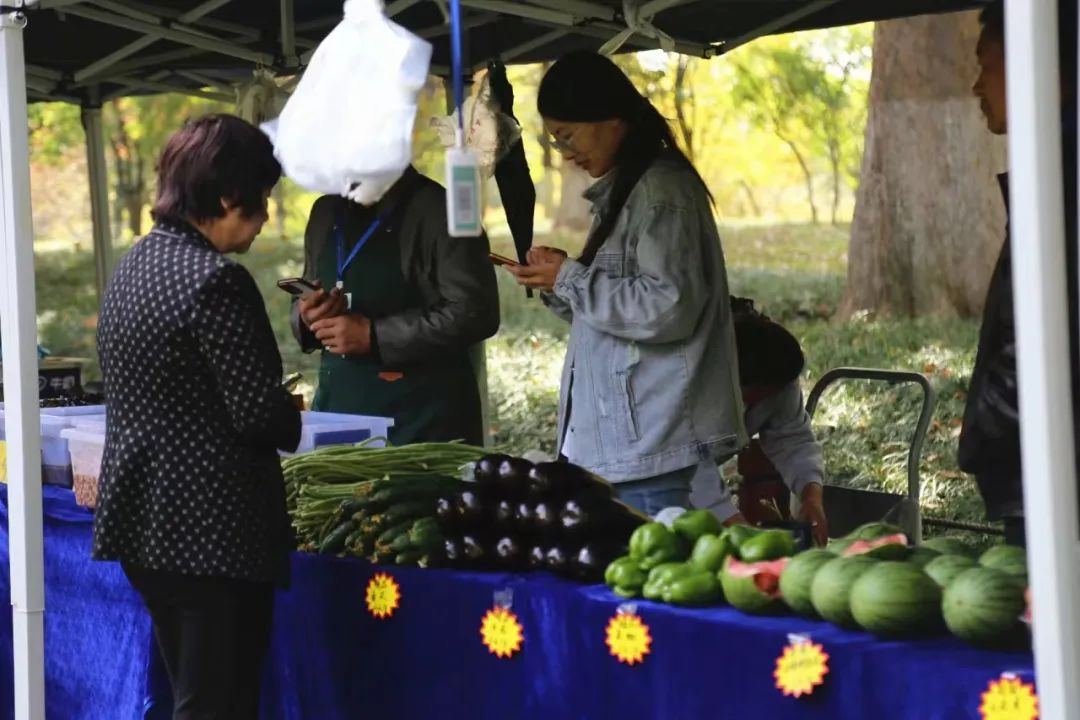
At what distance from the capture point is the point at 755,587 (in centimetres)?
263

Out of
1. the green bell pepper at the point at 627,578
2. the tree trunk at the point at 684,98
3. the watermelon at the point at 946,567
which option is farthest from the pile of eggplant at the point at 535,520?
the tree trunk at the point at 684,98

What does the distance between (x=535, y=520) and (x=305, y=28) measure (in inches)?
132

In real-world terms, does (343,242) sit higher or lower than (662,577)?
higher

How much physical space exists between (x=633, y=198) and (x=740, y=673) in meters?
1.45

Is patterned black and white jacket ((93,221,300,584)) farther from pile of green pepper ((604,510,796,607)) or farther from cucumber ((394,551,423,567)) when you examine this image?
pile of green pepper ((604,510,796,607))

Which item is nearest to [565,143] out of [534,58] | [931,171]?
[534,58]

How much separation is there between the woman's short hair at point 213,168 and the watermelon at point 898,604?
4.64ft

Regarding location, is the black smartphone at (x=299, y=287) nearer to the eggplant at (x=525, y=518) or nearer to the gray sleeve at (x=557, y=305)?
the gray sleeve at (x=557, y=305)

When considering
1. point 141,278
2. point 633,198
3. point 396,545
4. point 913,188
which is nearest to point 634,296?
point 633,198

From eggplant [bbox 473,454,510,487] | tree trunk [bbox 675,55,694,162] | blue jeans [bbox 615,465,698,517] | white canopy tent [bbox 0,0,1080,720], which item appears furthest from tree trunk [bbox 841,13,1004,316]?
eggplant [bbox 473,454,510,487]

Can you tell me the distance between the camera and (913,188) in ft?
35.6

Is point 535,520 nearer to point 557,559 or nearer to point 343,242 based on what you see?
point 557,559

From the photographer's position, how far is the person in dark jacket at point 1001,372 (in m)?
→ 2.78

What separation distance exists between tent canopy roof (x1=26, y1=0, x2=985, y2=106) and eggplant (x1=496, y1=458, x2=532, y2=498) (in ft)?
6.76
